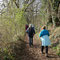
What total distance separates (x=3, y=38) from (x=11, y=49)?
2.45 feet

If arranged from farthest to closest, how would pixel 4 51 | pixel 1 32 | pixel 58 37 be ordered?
pixel 58 37
pixel 1 32
pixel 4 51

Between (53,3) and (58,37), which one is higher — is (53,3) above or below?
above

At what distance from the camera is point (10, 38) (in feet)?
21.1

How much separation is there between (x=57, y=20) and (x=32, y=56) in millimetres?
5872

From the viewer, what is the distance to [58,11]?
10711 mm

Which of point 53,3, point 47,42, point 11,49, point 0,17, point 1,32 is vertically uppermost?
point 53,3

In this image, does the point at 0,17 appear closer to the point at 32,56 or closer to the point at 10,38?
the point at 10,38

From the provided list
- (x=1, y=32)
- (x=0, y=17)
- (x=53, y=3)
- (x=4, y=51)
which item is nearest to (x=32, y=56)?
(x=4, y=51)

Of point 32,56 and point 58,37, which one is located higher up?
→ point 58,37

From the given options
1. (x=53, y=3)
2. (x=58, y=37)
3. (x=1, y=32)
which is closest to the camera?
(x=1, y=32)

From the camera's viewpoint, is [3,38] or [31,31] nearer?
[3,38]

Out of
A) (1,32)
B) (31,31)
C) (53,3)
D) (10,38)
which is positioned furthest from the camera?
(53,3)

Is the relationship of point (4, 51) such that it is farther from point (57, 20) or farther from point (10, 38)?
point (57, 20)

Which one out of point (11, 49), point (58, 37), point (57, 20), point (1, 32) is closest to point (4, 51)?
point (11, 49)
